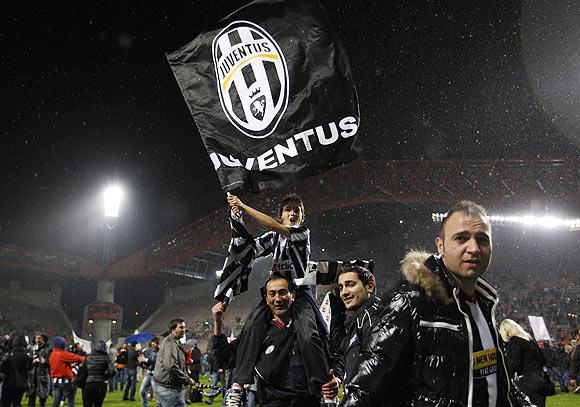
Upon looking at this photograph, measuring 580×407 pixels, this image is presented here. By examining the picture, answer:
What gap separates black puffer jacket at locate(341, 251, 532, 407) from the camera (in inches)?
92.5

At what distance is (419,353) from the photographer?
239 centimetres

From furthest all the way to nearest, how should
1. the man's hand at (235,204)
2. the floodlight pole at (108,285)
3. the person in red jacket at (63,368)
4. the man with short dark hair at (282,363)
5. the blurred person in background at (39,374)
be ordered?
the floodlight pole at (108,285) → the blurred person in background at (39,374) → the person in red jacket at (63,368) → the man's hand at (235,204) → the man with short dark hair at (282,363)

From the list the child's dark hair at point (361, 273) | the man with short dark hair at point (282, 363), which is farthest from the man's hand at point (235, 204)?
the child's dark hair at point (361, 273)

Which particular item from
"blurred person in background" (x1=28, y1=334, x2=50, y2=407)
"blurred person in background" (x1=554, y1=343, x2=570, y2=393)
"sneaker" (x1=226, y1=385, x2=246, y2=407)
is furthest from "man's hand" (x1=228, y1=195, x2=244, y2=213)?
"blurred person in background" (x1=554, y1=343, x2=570, y2=393)

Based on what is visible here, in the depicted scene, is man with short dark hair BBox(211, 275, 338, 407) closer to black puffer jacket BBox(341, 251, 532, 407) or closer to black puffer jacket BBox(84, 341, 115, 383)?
black puffer jacket BBox(341, 251, 532, 407)

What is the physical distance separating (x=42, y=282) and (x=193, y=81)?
55120 mm

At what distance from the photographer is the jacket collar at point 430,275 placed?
2447 mm

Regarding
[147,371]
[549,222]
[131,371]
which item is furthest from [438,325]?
[549,222]

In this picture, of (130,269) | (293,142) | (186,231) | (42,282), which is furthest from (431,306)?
(42,282)

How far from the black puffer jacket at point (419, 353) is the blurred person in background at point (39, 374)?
1381 centimetres

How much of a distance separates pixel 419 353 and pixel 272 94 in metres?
3.70

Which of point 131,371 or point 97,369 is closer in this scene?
point 97,369

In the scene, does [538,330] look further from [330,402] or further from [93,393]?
[330,402]

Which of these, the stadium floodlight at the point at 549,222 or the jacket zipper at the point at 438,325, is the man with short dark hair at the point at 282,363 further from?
the stadium floodlight at the point at 549,222
